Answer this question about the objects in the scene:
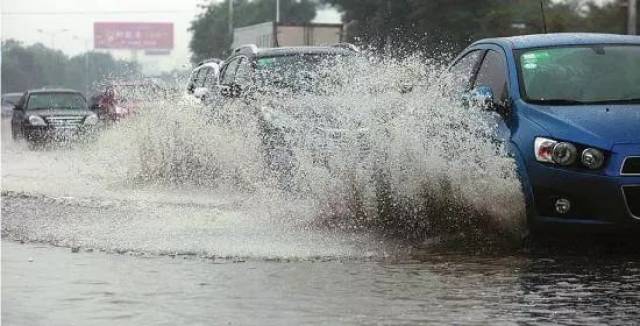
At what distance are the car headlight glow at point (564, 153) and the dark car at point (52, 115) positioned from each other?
67.0ft

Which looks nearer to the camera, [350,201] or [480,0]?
[350,201]

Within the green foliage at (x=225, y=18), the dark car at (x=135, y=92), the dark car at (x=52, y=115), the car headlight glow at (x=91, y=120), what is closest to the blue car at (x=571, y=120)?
the dark car at (x=135, y=92)

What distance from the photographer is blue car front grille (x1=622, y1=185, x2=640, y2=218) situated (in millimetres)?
7652

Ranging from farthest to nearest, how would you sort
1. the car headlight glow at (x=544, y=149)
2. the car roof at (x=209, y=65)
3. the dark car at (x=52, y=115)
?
the dark car at (x=52, y=115) → the car roof at (x=209, y=65) → the car headlight glow at (x=544, y=149)

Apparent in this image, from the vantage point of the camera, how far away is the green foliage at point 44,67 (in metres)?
153

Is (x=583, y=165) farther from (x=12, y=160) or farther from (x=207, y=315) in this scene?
(x=12, y=160)

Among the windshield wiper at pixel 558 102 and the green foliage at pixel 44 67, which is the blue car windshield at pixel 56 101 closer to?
the windshield wiper at pixel 558 102

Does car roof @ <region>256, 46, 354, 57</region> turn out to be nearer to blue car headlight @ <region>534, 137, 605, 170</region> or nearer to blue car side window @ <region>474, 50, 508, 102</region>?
blue car side window @ <region>474, 50, 508, 102</region>

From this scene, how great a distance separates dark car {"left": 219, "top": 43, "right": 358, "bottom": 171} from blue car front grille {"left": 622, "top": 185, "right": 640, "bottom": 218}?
137 inches

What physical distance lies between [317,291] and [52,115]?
2252 centimetres

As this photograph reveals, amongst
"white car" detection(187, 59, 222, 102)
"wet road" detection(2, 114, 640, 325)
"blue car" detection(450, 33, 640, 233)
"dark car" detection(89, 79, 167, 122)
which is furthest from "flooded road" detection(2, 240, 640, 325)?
"dark car" detection(89, 79, 167, 122)

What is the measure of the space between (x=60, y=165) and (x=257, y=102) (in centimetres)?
A: 822

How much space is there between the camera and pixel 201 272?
293 inches

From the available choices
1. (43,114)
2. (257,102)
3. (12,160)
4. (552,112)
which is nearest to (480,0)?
(43,114)
